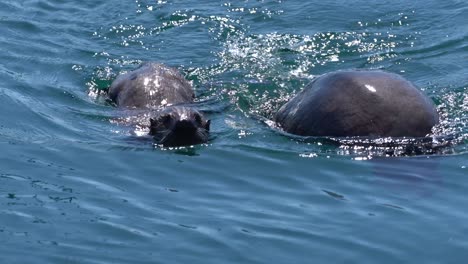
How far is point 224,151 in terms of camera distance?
1069 centimetres

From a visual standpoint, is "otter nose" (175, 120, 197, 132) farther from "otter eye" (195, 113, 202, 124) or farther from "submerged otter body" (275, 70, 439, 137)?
"submerged otter body" (275, 70, 439, 137)

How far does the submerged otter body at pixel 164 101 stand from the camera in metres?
10.9

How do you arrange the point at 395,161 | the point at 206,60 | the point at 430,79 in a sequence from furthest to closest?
the point at 206,60 < the point at 430,79 < the point at 395,161

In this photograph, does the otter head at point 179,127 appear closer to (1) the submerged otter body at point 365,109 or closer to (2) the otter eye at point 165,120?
(2) the otter eye at point 165,120

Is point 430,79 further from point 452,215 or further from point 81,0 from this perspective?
point 81,0

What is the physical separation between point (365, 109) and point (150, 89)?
3048 mm

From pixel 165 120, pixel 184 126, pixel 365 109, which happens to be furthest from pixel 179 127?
pixel 365 109

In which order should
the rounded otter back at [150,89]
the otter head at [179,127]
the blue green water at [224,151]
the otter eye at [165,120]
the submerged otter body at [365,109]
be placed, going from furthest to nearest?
1. the rounded otter back at [150,89]
2. the otter eye at [165,120]
3. the otter head at [179,127]
4. the submerged otter body at [365,109]
5. the blue green water at [224,151]

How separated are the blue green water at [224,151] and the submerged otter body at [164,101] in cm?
20

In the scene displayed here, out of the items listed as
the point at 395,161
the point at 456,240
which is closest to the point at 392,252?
the point at 456,240

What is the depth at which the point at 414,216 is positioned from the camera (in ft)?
28.7

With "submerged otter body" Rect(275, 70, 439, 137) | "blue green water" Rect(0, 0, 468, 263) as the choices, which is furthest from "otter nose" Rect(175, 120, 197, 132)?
"submerged otter body" Rect(275, 70, 439, 137)

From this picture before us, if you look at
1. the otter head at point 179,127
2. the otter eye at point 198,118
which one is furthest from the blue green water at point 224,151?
the otter eye at point 198,118

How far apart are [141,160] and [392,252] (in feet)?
10.4
